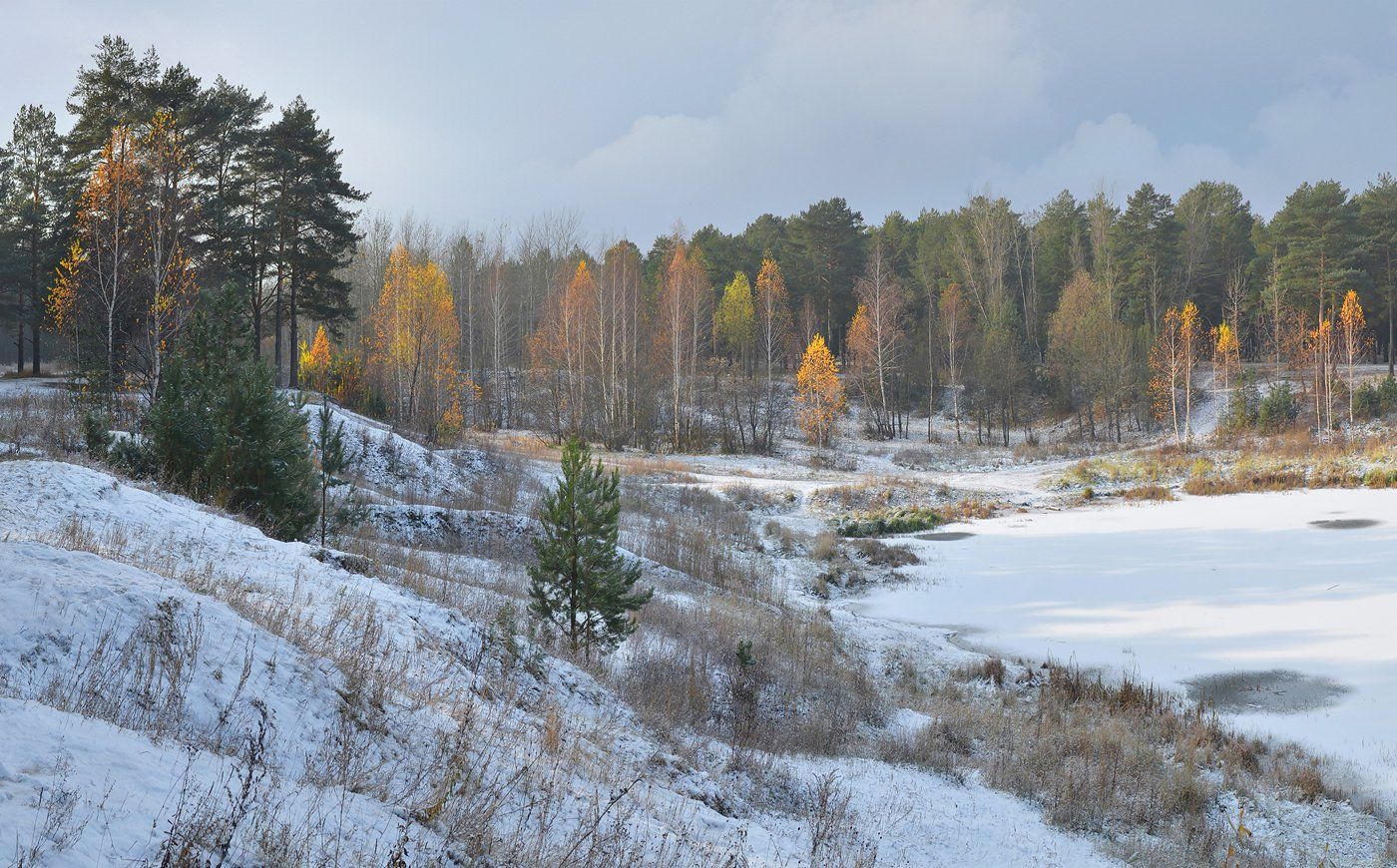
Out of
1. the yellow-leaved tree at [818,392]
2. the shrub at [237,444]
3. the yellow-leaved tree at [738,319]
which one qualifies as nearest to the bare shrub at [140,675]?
the shrub at [237,444]

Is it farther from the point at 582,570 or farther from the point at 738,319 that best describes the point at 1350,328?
the point at 582,570

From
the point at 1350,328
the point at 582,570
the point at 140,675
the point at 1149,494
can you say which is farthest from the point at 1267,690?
the point at 1350,328

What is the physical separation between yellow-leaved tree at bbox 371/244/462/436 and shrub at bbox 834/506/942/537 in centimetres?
2062

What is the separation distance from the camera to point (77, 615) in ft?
14.6

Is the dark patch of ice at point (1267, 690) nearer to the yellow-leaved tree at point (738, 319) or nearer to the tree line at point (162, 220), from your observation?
the tree line at point (162, 220)

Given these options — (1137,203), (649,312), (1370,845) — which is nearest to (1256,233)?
(1137,203)

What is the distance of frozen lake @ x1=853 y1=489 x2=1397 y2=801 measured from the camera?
432 inches

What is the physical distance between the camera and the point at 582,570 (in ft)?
30.8

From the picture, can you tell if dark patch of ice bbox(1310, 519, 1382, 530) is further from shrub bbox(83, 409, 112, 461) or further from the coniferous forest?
shrub bbox(83, 409, 112, 461)

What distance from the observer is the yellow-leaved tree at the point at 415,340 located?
38.6 meters

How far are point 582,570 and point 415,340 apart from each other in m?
32.5

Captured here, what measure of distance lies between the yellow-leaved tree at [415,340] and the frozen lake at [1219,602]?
84.0 feet

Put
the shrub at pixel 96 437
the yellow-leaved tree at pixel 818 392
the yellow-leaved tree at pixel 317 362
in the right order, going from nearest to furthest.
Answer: the shrub at pixel 96 437
the yellow-leaved tree at pixel 317 362
the yellow-leaved tree at pixel 818 392

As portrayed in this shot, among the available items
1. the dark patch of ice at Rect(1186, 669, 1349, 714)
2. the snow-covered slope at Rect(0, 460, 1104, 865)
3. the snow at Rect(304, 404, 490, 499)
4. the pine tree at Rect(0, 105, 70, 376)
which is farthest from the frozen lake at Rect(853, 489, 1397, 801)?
the pine tree at Rect(0, 105, 70, 376)
